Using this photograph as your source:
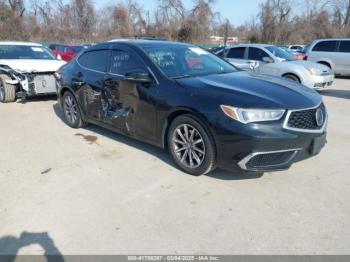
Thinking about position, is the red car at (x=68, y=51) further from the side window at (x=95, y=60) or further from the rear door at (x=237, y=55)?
the side window at (x=95, y=60)

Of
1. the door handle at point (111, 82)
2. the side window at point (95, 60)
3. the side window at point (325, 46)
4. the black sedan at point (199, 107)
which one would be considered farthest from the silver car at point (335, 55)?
the door handle at point (111, 82)

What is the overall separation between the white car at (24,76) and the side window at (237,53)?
5.70 m

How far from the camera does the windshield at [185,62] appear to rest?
451 centimetres

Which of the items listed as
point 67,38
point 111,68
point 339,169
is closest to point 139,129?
point 111,68

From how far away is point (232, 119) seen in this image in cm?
357

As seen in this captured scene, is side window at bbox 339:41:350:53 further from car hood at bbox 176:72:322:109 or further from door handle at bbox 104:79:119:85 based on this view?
door handle at bbox 104:79:119:85

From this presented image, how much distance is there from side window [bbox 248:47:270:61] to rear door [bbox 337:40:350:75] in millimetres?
5529

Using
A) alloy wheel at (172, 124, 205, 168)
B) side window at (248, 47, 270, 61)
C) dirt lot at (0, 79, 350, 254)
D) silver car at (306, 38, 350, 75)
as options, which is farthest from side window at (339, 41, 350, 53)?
alloy wheel at (172, 124, 205, 168)

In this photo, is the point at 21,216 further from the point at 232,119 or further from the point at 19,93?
the point at 19,93

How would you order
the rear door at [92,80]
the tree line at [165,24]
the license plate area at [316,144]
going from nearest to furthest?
Answer: the license plate area at [316,144]
the rear door at [92,80]
the tree line at [165,24]

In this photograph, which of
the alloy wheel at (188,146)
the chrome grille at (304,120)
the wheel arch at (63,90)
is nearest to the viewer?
the chrome grille at (304,120)

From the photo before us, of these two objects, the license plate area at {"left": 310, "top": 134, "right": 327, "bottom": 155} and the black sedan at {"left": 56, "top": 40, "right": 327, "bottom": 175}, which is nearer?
the black sedan at {"left": 56, "top": 40, "right": 327, "bottom": 175}

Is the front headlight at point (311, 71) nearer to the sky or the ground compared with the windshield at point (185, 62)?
nearer to the ground

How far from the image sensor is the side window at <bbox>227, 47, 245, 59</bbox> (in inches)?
452
